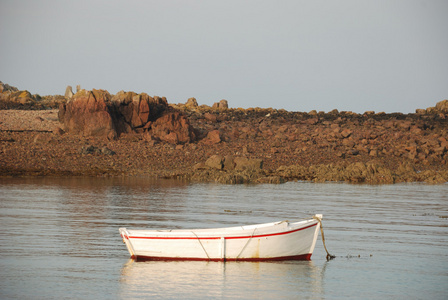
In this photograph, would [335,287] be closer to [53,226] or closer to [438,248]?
[438,248]

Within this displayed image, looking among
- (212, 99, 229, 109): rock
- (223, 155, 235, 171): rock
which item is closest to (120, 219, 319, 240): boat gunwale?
(223, 155, 235, 171): rock

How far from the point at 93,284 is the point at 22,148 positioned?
3469 cm

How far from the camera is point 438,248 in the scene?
19.1 meters

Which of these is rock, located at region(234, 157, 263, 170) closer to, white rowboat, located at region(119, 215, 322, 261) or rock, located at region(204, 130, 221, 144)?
rock, located at region(204, 130, 221, 144)

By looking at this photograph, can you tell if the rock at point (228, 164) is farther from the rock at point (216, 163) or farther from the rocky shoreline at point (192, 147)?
the rock at point (216, 163)

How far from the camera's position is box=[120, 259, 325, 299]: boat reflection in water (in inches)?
544

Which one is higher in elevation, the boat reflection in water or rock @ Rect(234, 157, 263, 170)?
rock @ Rect(234, 157, 263, 170)

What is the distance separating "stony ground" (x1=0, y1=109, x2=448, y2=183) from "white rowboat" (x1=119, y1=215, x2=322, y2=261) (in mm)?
24703

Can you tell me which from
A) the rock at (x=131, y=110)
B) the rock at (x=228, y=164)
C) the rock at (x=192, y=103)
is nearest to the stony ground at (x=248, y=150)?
the rock at (x=228, y=164)

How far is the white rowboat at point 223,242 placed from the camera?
53.3 ft

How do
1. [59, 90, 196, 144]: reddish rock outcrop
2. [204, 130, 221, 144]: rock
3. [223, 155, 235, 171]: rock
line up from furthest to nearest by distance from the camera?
1. [204, 130, 221, 144]: rock
2. [59, 90, 196, 144]: reddish rock outcrop
3. [223, 155, 235, 171]: rock

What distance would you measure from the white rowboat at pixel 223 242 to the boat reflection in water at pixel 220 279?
0.21 metres

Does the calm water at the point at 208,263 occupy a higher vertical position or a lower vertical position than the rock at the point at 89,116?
lower

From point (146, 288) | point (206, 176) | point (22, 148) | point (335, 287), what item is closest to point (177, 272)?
point (146, 288)
